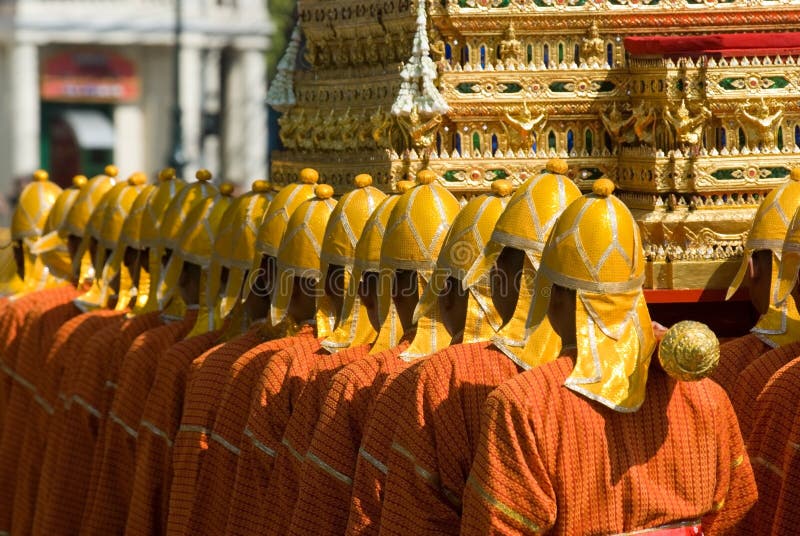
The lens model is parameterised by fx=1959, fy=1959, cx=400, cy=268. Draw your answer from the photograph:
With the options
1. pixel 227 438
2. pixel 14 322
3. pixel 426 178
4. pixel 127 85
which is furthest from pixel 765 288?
pixel 127 85

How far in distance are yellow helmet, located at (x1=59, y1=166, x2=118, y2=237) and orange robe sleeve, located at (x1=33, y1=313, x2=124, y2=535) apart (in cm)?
158

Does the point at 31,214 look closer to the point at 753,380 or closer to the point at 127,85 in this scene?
the point at 753,380

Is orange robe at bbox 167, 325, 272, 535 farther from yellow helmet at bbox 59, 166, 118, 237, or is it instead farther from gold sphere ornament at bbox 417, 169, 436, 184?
yellow helmet at bbox 59, 166, 118, 237

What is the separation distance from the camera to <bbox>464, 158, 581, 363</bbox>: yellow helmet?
20.6 ft

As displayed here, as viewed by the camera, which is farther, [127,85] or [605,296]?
[127,85]

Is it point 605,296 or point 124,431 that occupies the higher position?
point 605,296

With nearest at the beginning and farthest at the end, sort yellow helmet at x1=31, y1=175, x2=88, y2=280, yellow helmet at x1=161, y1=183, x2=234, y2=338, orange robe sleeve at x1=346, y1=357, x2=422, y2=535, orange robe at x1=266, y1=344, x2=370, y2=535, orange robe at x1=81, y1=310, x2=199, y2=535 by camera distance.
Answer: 1. orange robe sleeve at x1=346, y1=357, x2=422, y2=535
2. orange robe at x1=266, y1=344, x2=370, y2=535
3. orange robe at x1=81, y1=310, x2=199, y2=535
4. yellow helmet at x1=161, y1=183, x2=234, y2=338
5. yellow helmet at x1=31, y1=175, x2=88, y2=280

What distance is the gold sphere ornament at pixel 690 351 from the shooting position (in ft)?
17.3

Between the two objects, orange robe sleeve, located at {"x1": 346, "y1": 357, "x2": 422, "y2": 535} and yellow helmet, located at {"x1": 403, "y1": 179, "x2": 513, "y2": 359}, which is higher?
yellow helmet, located at {"x1": 403, "y1": 179, "x2": 513, "y2": 359}

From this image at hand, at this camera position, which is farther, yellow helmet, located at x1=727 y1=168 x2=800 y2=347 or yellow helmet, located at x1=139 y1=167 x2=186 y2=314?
yellow helmet, located at x1=139 y1=167 x2=186 y2=314

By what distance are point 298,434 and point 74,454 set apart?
9.47 ft

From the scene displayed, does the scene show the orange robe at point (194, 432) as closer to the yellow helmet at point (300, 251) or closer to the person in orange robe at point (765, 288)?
the yellow helmet at point (300, 251)

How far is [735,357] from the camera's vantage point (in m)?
7.04

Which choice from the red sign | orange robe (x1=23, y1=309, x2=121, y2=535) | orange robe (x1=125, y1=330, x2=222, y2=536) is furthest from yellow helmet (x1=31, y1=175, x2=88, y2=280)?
the red sign
